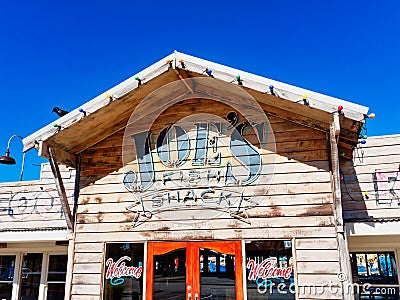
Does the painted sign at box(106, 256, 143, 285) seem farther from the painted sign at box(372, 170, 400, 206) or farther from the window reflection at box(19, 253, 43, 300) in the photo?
the painted sign at box(372, 170, 400, 206)

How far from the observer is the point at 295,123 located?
539 cm

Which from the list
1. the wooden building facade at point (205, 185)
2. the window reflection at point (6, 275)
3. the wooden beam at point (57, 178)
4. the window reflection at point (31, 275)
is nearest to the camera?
the wooden building facade at point (205, 185)

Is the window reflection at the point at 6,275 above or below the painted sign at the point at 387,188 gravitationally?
below

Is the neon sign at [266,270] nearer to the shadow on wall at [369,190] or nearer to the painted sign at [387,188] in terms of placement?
the shadow on wall at [369,190]

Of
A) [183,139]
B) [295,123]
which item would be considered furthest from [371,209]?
[183,139]

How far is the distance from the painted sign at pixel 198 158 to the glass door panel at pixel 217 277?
60 centimetres

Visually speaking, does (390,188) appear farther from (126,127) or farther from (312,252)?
(126,127)

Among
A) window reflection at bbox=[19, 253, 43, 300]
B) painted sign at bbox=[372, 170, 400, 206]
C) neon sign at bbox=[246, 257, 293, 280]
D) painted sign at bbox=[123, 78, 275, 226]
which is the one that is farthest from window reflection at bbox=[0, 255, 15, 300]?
painted sign at bbox=[372, 170, 400, 206]

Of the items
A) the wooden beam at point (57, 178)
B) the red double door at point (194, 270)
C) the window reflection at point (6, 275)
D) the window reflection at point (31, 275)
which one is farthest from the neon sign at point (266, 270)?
the window reflection at point (6, 275)

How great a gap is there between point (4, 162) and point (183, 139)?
334 cm

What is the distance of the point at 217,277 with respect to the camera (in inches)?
199

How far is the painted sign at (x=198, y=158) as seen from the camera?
5.39 meters

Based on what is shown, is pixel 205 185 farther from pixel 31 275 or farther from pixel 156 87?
pixel 31 275

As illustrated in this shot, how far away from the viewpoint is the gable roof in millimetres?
4555
